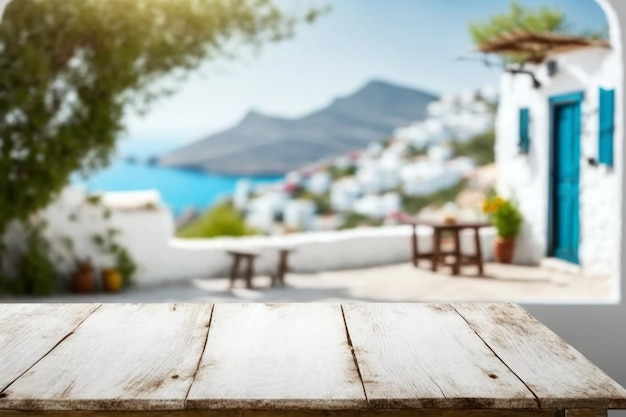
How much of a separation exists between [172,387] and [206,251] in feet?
27.8

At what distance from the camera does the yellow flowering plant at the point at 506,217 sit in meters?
10.5

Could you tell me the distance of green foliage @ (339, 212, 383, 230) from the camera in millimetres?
22812

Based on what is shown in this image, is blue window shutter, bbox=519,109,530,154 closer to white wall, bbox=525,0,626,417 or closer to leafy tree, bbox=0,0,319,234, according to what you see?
leafy tree, bbox=0,0,319,234

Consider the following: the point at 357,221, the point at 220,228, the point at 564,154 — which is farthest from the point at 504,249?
the point at 357,221

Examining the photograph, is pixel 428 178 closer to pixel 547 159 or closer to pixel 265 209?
pixel 265 209

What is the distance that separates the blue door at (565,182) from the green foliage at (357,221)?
1255 cm

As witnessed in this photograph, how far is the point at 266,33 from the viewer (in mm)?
10961

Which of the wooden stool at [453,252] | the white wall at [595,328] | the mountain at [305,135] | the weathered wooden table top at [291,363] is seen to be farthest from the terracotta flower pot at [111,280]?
the mountain at [305,135]

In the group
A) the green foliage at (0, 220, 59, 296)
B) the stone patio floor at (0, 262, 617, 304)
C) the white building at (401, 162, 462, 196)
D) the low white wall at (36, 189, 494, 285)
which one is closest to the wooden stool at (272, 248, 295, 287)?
the stone patio floor at (0, 262, 617, 304)

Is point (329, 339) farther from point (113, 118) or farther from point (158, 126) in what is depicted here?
point (158, 126)

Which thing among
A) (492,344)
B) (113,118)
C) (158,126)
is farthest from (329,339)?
(158,126)

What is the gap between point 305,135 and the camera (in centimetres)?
2533

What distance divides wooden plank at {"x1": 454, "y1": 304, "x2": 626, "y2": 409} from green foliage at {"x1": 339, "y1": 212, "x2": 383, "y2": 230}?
20388 mm

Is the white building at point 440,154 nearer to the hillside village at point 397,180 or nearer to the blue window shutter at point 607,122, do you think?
the hillside village at point 397,180
